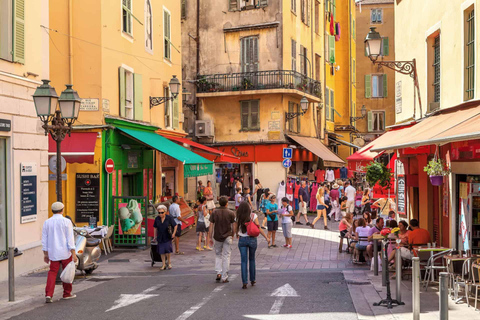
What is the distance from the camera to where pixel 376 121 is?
4962 cm

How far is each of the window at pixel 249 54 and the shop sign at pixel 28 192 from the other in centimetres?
1999

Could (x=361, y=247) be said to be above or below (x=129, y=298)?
above

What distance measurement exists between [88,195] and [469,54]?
1087 cm

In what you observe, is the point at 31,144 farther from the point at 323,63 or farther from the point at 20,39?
the point at 323,63

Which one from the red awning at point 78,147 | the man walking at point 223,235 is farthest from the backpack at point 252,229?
the red awning at point 78,147

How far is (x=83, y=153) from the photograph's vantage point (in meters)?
17.2

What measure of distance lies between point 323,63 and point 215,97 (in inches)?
362

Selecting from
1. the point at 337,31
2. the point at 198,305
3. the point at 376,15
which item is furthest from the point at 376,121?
the point at 198,305

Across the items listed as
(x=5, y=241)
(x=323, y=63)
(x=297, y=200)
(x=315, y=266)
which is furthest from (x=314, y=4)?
(x=5, y=241)

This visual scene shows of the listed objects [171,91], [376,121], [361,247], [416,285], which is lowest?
[361,247]

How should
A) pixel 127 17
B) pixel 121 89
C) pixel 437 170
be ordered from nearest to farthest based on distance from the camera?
pixel 437 170
pixel 121 89
pixel 127 17

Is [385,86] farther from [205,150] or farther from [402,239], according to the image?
[402,239]

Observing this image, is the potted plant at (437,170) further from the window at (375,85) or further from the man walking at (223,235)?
the window at (375,85)

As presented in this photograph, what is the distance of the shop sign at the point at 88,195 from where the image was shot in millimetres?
17906
